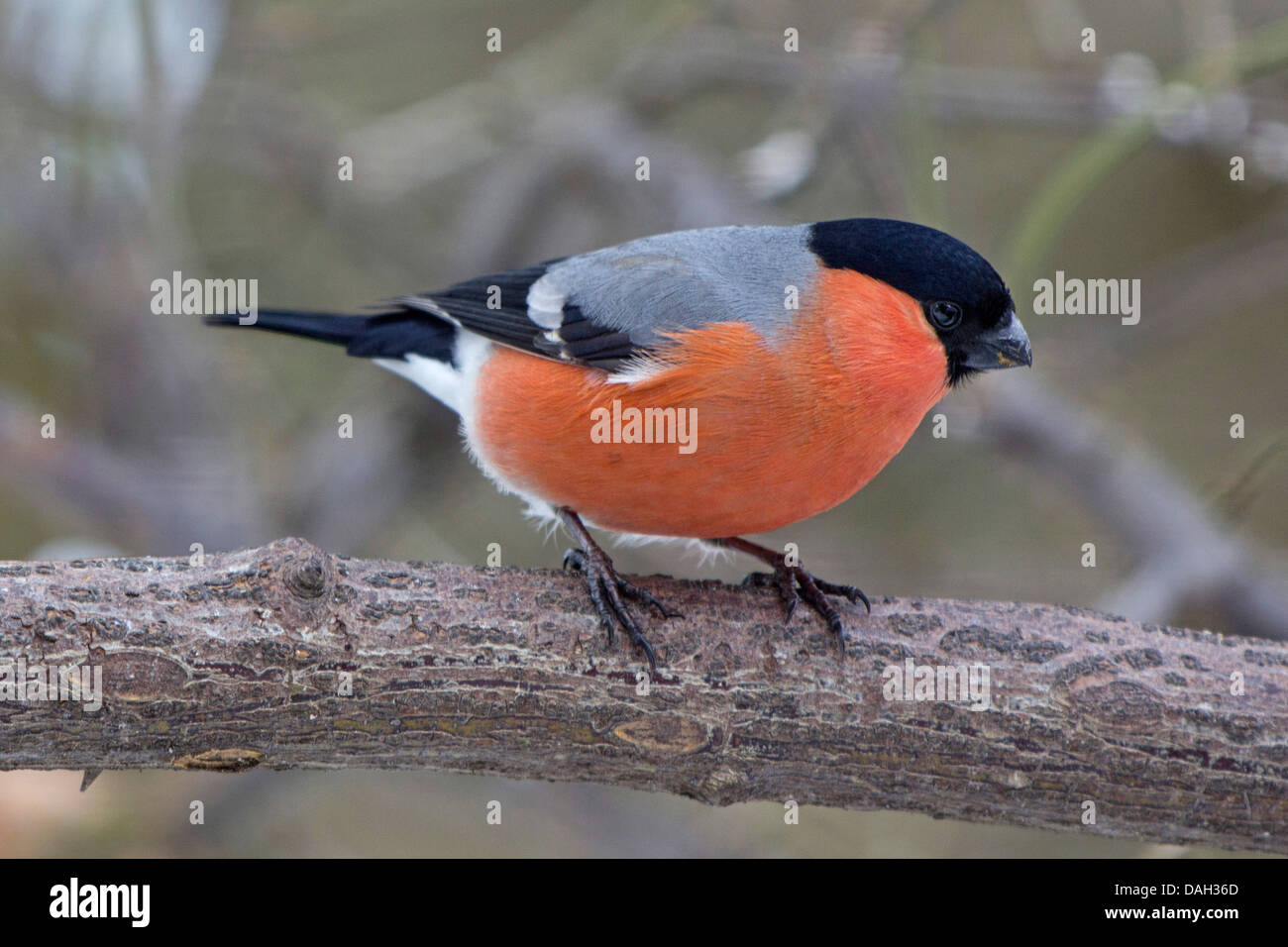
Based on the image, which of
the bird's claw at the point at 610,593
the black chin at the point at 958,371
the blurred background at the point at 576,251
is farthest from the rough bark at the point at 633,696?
the blurred background at the point at 576,251

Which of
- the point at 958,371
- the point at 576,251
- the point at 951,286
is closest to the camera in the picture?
the point at 951,286

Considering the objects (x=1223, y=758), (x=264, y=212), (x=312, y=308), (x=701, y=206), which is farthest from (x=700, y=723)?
(x=264, y=212)

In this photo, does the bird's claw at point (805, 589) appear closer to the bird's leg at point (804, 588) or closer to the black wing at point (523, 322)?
the bird's leg at point (804, 588)

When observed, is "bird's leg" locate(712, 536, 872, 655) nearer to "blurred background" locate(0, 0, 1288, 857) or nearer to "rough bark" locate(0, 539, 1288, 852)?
"rough bark" locate(0, 539, 1288, 852)

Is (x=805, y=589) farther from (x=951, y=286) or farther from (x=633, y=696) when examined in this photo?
(x=951, y=286)

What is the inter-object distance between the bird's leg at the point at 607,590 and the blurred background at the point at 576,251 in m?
2.19

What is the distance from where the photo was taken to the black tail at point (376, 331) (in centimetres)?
455

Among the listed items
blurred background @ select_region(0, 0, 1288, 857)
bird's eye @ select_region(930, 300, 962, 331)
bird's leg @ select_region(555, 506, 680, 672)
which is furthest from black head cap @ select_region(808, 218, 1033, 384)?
blurred background @ select_region(0, 0, 1288, 857)

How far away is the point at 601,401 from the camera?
3684 millimetres

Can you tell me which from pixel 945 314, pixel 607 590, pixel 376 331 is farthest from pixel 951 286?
pixel 376 331

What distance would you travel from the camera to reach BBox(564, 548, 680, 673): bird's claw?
3.23 meters

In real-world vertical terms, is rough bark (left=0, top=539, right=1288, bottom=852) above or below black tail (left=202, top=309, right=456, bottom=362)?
below

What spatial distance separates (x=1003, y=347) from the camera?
3674 mm

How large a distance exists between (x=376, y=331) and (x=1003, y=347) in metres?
2.47
